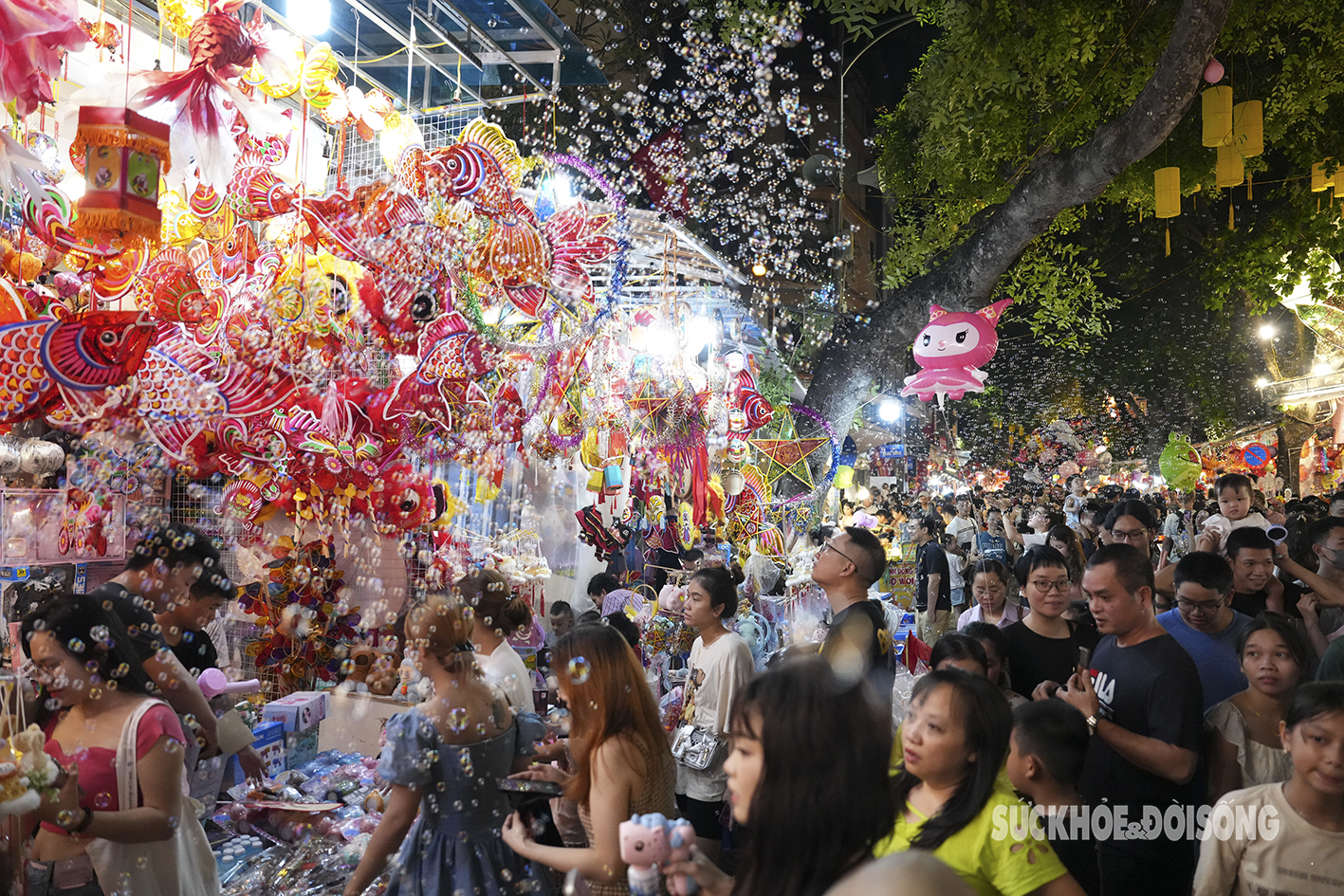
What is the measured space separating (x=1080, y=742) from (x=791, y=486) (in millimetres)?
5755

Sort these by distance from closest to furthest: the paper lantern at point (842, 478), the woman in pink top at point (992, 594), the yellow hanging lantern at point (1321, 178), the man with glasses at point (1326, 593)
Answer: the man with glasses at point (1326, 593) → the woman in pink top at point (992, 594) → the yellow hanging lantern at point (1321, 178) → the paper lantern at point (842, 478)

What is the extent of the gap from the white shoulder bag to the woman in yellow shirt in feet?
6.10

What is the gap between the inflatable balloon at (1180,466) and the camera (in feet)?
49.3

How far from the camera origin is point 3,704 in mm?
2090

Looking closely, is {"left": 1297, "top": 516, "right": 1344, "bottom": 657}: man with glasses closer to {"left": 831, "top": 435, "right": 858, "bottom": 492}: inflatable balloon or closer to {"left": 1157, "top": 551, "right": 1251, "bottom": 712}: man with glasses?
{"left": 1157, "top": 551, "right": 1251, "bottom": 712}: man with glasses

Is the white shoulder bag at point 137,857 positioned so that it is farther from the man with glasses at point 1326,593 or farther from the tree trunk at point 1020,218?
the tree trunk at point 1020,218

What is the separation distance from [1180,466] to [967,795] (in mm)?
15484

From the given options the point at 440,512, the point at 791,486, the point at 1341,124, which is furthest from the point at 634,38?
the point at 1341,124

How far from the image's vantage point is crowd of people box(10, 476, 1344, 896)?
1.46 meters

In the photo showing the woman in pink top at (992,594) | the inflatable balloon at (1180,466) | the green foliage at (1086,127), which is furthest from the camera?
the inflatable balloon at (1180,466)

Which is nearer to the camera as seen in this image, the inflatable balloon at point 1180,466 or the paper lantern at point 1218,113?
the paper lantern at point 1218,113

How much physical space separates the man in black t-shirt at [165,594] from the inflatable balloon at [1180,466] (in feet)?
51.0

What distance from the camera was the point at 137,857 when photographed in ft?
7.55

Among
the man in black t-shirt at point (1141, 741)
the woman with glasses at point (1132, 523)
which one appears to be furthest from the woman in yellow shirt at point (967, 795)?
the woman with glasses at point (1132, 523)
